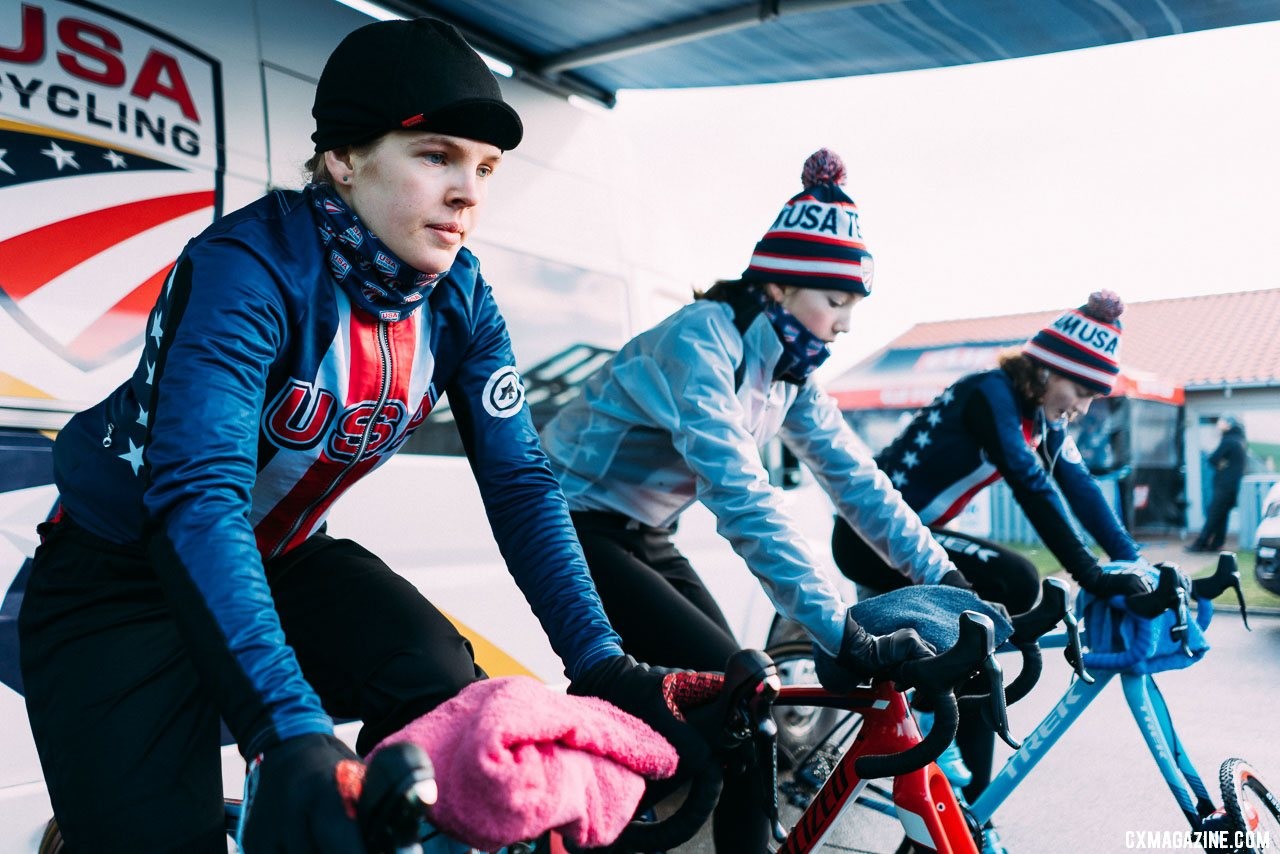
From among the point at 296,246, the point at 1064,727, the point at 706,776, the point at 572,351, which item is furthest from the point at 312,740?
the point at 572,351

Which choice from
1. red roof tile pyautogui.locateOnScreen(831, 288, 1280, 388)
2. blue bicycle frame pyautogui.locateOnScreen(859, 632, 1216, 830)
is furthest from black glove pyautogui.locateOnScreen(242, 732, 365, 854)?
red roof tile pyautogui.locateOnScreen(831, 288, 1280, 388)

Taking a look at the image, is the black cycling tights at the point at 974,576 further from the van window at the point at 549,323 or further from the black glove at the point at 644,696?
the black glove at the point at 644,696

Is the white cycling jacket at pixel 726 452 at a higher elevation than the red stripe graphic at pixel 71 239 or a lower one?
lower

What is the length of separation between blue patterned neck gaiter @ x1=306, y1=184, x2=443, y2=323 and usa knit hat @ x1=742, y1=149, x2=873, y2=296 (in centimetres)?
118

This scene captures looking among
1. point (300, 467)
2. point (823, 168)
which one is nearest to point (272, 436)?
point (300, 467)

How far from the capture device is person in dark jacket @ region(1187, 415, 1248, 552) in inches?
534

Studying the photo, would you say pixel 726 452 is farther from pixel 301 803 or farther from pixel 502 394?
pixel 301 803

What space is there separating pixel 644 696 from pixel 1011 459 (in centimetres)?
221

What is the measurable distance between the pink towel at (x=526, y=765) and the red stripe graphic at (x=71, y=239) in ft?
6.11

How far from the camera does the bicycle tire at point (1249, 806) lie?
8.04 ft

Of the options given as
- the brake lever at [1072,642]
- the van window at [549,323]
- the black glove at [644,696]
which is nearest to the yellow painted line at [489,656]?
the van window at [549,323]

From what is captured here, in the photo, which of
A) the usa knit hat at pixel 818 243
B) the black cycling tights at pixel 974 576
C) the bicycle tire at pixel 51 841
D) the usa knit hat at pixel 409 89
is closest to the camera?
the usa knit hat at pixel 409 89

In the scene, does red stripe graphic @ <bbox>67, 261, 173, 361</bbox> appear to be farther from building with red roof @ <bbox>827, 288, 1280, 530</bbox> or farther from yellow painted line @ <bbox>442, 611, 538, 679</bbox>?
building with red roof @ <bbox>827, 288, 1280, 530</bbox>

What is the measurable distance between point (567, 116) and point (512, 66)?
276 millimetres
